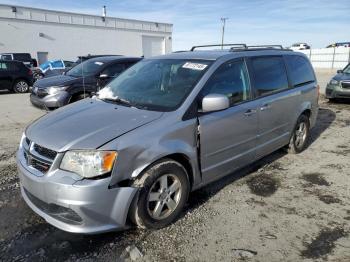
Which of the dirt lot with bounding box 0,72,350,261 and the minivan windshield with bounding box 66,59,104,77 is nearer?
A: the dirt lot with bounding box 0,72,350,261

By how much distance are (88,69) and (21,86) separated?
27.9 ft

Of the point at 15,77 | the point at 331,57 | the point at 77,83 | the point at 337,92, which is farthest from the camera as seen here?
the point at 331,57

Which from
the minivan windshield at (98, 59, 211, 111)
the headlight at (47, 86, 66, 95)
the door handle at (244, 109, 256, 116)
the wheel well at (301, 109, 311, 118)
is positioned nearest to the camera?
the minivan windshield at (98, 59, 211, 111)

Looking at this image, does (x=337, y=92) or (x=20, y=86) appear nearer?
(x=337, y=92)

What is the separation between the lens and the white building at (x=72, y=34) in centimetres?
3256

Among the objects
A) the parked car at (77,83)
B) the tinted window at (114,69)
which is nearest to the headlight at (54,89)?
the parked car at (77,83)

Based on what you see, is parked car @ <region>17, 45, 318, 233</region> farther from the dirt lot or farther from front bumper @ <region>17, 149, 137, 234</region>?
the dirt lot

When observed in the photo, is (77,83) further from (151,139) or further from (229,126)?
(151,139)

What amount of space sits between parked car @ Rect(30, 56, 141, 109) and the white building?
88.9 ft

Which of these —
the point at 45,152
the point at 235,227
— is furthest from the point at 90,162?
the point at 235,227

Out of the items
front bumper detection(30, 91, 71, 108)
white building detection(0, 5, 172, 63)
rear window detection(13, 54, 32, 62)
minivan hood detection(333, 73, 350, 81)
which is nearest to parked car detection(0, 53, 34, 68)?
rear window detection(13, 54, 32, 62)

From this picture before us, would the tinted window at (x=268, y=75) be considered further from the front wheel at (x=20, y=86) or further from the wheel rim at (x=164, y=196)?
the front wheel at (x=20, y=86)

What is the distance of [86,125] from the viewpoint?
3277 mm

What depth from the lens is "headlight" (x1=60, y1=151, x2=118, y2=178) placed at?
9.46ft
